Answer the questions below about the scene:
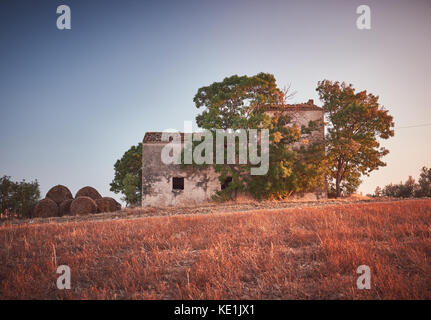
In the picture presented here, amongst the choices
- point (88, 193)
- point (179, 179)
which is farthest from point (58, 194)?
point (179, 179)

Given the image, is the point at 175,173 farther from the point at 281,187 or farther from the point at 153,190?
the point at 281,187

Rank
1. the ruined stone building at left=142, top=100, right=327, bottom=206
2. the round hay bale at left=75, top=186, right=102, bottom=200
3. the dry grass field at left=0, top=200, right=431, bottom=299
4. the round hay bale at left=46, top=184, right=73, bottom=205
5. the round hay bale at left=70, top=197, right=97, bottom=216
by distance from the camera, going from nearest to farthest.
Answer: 1. the dry grass field at left=0, top=200, right=431, bottom=299
2. the round hay bale at left=70, top=197, right=97, bottom=216
3. the round hay bale at left=46, top=184, right=73, bottom=205
4. the ruined stone building at left=142, top=100, right=327, bottom=206
5. the round hay bale at left=75, top=186, right=102, bottom=200

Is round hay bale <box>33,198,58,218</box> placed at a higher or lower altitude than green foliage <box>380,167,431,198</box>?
lower

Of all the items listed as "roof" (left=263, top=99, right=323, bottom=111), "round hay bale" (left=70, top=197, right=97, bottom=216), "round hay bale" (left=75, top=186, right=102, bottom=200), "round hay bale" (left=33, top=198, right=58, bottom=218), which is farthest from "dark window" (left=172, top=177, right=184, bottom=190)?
"roof" (left=263, top=99, right=323, bottom=111)

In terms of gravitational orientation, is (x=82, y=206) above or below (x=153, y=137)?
below

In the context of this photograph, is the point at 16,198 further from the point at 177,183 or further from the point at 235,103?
the point at 235,103

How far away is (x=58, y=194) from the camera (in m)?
17.5

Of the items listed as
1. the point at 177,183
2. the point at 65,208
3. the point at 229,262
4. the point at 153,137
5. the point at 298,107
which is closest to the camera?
the point at 229,262

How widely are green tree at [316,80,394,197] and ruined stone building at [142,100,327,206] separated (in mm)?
1461

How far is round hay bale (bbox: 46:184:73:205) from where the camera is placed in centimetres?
1728

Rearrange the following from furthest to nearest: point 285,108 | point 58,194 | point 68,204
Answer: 1. point 285,108
2. point 58,194
3. point 68,204

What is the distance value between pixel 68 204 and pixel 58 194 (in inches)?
70.1

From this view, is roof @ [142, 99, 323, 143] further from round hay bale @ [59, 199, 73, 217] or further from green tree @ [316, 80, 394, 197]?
round hay bale @ [59, 199, 73, 217]
